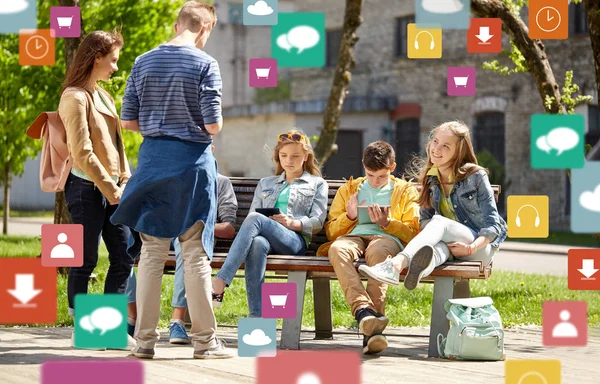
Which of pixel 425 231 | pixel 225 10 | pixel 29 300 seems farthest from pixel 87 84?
pixel 225 10

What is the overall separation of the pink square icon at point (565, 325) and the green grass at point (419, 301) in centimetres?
137

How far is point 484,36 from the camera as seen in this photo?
8.22 metres

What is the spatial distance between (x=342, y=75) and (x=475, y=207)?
8037 mm

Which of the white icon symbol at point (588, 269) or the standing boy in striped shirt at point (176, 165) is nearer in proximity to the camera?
the standing boy in striped shirt at point (176, 165)

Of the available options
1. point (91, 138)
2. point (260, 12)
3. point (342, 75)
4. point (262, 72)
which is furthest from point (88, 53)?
point (342, 75)

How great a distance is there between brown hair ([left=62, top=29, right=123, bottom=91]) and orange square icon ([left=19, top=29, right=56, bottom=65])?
89cm

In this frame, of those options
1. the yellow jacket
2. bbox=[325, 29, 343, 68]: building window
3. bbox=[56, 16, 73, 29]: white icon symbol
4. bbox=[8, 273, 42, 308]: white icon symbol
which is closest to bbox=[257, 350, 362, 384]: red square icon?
the yellow jacket

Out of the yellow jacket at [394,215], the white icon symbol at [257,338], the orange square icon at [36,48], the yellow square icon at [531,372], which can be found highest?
the orange square icon at [36,48]

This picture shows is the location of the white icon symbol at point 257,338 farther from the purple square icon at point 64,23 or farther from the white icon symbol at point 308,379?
the purple square icon at point 64,23

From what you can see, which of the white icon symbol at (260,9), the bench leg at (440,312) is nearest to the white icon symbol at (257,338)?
the bench leg at (440,312)

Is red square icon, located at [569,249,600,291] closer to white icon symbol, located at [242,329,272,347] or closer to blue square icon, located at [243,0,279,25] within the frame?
white icon symbol, located at [242,329,272,347]

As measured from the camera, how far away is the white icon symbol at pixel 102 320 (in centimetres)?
641

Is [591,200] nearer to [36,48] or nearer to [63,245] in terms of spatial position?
[63,245]

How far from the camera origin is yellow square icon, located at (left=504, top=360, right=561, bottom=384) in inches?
224
